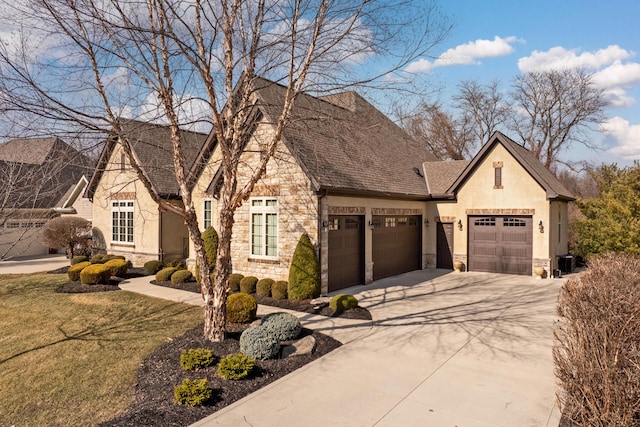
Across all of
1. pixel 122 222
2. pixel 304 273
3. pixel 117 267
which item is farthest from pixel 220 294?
pixel 122 222

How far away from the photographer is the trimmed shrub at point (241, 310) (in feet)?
32.1

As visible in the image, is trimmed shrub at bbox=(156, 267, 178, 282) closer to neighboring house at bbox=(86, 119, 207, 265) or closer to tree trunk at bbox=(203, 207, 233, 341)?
neighboring house at bbox=(86, 119, 207, 265)

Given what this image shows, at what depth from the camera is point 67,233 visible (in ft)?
71.3

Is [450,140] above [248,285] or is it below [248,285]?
above

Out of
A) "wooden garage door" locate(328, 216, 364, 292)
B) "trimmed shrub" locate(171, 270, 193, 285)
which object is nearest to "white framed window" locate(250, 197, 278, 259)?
"wooden garage door" locate(328, 216, 364, 292)

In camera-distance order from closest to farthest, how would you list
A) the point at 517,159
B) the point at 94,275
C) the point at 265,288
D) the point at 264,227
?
the point at 265,288 < the point at 264,227 < the point at 94,275 < the point at 517,159

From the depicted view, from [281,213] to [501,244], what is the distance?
10345mm

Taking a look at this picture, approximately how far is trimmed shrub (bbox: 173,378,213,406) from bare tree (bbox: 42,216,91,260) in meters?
19.2

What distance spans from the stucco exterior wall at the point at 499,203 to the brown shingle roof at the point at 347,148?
178cm

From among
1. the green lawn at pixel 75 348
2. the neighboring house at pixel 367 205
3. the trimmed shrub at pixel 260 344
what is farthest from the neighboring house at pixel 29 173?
the trimmed shrub at pixel 260 344

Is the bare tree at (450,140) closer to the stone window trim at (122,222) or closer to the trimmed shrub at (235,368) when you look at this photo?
the stone window trim at (122,222)

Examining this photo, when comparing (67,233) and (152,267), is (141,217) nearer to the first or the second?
(152,267)

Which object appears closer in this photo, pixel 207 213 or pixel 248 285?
pixel 248 285

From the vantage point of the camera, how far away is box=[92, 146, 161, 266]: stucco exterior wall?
19516 millimetres
